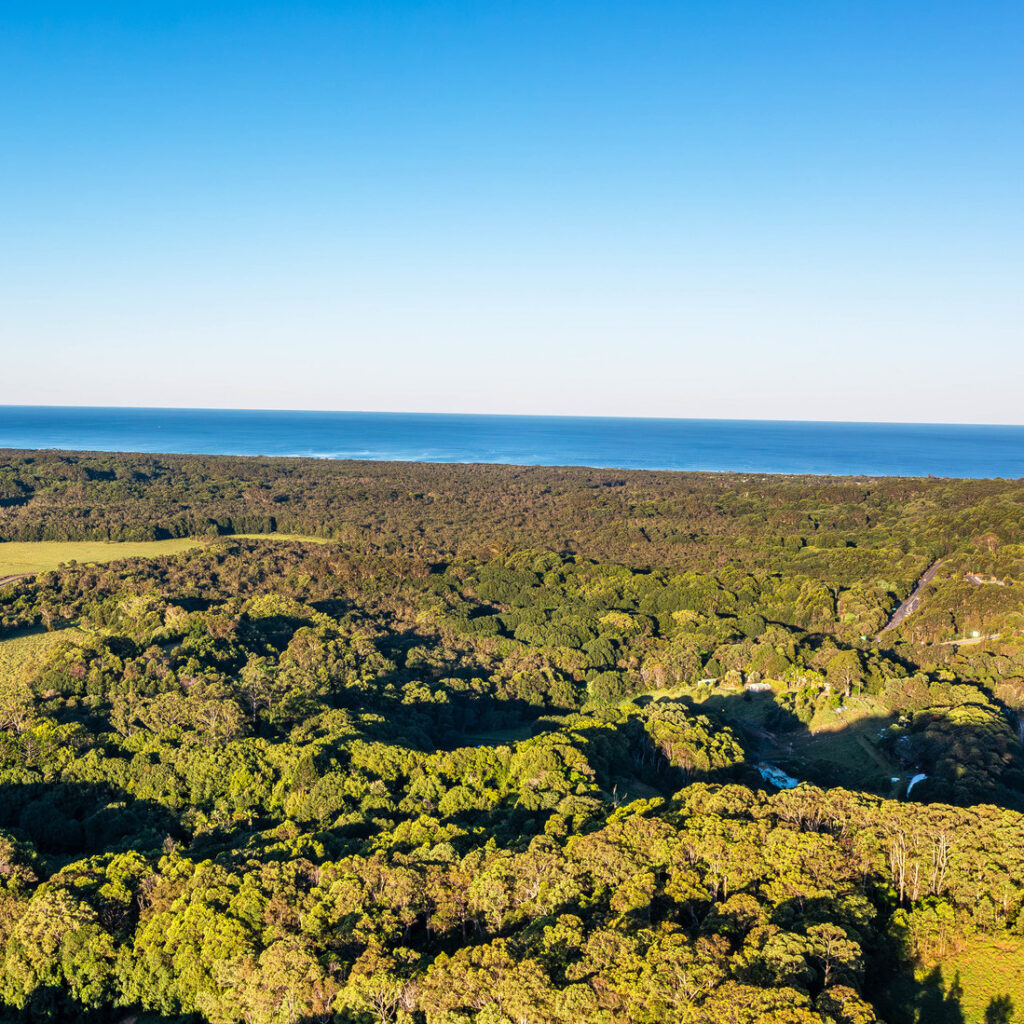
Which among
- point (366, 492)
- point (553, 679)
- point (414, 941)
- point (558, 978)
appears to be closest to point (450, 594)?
point (553, 679)

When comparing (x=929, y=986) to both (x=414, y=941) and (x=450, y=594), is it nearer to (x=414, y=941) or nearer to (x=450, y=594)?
(x=414, y=941)

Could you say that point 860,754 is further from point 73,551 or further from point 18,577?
point 73,551

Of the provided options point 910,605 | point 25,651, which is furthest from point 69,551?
point 910,605

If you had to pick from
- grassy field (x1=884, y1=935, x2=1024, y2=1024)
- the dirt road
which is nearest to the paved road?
grassy field (x1=884, y1=935, x2=1024, y2=1024)

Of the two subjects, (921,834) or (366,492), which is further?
(366,492)

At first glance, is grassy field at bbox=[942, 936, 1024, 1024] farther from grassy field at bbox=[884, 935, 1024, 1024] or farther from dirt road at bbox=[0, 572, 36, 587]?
dirt road at bbox=[0, 572, 36, 587]

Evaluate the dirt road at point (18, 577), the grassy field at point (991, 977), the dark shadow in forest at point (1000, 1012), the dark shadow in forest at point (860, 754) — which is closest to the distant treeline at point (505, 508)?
the dirt road at point (18, 577)
